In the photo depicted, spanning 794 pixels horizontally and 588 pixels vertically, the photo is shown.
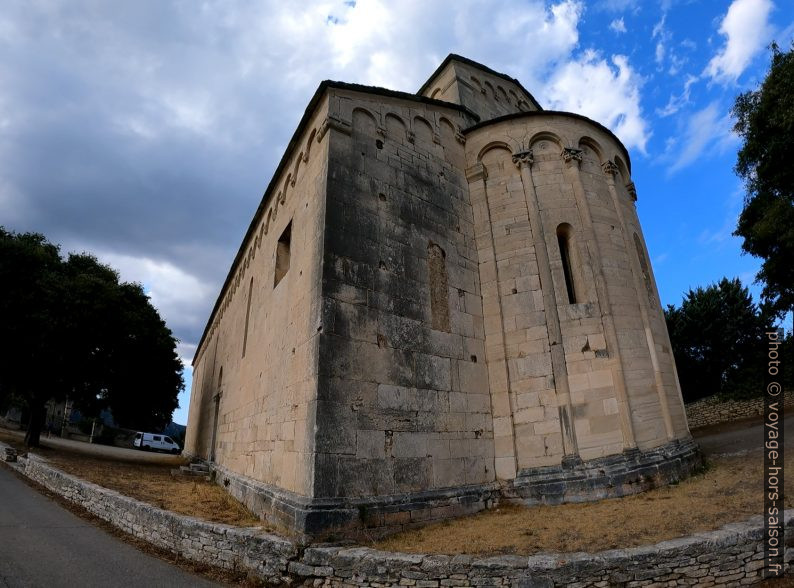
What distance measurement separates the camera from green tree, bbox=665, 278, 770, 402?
21.1 metres

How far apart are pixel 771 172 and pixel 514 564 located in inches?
681

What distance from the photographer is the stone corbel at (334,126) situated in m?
7.82

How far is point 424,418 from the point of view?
22.2ft

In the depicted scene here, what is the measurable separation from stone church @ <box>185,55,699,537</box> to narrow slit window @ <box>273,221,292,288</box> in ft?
0.18

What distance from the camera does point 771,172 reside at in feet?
47.1

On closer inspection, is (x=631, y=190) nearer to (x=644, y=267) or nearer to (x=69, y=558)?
(x=644, y=267)

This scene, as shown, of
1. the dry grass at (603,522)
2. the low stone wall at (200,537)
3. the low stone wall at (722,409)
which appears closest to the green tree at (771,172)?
the low stone wall at (722,409)

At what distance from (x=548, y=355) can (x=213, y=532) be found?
6041 millimetres

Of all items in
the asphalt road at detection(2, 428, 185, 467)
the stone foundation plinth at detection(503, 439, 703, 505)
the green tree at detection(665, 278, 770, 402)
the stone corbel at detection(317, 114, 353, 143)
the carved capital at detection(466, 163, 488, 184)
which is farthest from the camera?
the green tree at detection(665, 278, 770, 402)

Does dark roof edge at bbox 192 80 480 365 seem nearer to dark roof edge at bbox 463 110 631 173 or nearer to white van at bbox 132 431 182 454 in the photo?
dark roof edge at bbox 463 110 631 173

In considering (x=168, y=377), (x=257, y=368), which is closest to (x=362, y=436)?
(x=257, y=368)

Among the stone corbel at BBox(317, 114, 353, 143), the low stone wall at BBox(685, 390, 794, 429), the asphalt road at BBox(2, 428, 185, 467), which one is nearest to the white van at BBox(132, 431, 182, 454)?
the asphalt road at BBox(2, 428, 185, 467)

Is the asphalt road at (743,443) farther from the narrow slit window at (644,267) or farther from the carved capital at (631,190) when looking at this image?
the carved capital at (631,190)

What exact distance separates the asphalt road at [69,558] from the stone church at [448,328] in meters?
1.63
